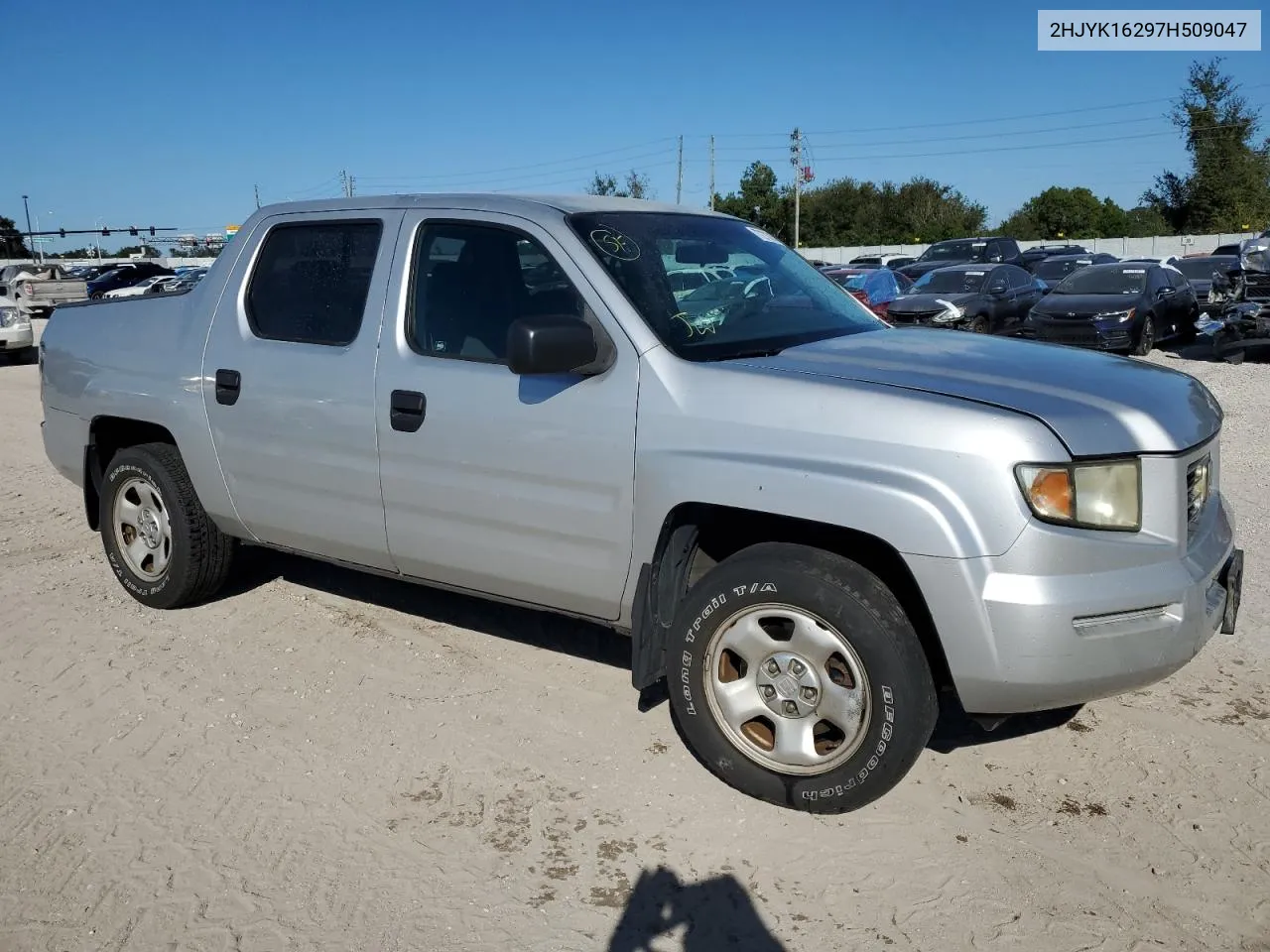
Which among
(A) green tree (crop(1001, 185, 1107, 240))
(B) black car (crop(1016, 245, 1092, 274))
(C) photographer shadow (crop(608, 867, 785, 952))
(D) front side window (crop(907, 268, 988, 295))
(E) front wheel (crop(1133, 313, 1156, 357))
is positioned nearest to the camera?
(C) photographer shadow (crop(608, 867, 785, 952))

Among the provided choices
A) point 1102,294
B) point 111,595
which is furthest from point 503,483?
point 1102,294

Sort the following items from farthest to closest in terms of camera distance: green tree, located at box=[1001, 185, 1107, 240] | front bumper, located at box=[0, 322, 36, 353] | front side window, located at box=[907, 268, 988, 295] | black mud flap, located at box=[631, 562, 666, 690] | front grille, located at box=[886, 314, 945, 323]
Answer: green tree, located at box=[1001, 185, 1107, 240]
front bumper, located at box=[0, 322, 36, 353]
front side window, located at box=[907, 268, 988, 295]
front grille, located at box=[886, 314, 945, 323]
black mud flap, located at box=[631, 562, 666, 690]

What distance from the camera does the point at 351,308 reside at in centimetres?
438

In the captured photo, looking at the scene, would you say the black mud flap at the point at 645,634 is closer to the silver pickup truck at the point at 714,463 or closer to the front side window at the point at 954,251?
the silver pickup truck at the point at 714,463

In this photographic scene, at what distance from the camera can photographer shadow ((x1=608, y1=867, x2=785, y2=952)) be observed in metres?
2.88

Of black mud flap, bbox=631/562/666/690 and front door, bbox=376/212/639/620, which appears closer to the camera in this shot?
black mud flap, bbox=631/562/666/690

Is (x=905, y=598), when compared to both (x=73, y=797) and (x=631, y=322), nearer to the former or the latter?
(x=631, y=322)

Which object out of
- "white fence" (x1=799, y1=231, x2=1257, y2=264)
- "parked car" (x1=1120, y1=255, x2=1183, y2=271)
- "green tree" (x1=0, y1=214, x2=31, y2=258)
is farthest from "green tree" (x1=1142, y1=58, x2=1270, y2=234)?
"green tree" (x1=0, y1=214, x2=31, y2=258)

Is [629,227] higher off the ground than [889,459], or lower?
higher

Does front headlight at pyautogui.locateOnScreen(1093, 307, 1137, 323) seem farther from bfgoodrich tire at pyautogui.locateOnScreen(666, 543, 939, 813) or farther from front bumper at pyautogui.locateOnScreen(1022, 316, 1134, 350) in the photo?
bfgoodrich tire at pyautogui.locateOnScreen(666, 543, 939, 813)

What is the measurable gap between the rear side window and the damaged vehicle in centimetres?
1392

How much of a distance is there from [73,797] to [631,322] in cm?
242

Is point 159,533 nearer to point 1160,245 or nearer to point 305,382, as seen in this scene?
point 305,382

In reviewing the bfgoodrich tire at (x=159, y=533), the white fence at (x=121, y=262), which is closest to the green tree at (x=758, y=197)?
the white fence at (x=121, y=262)
